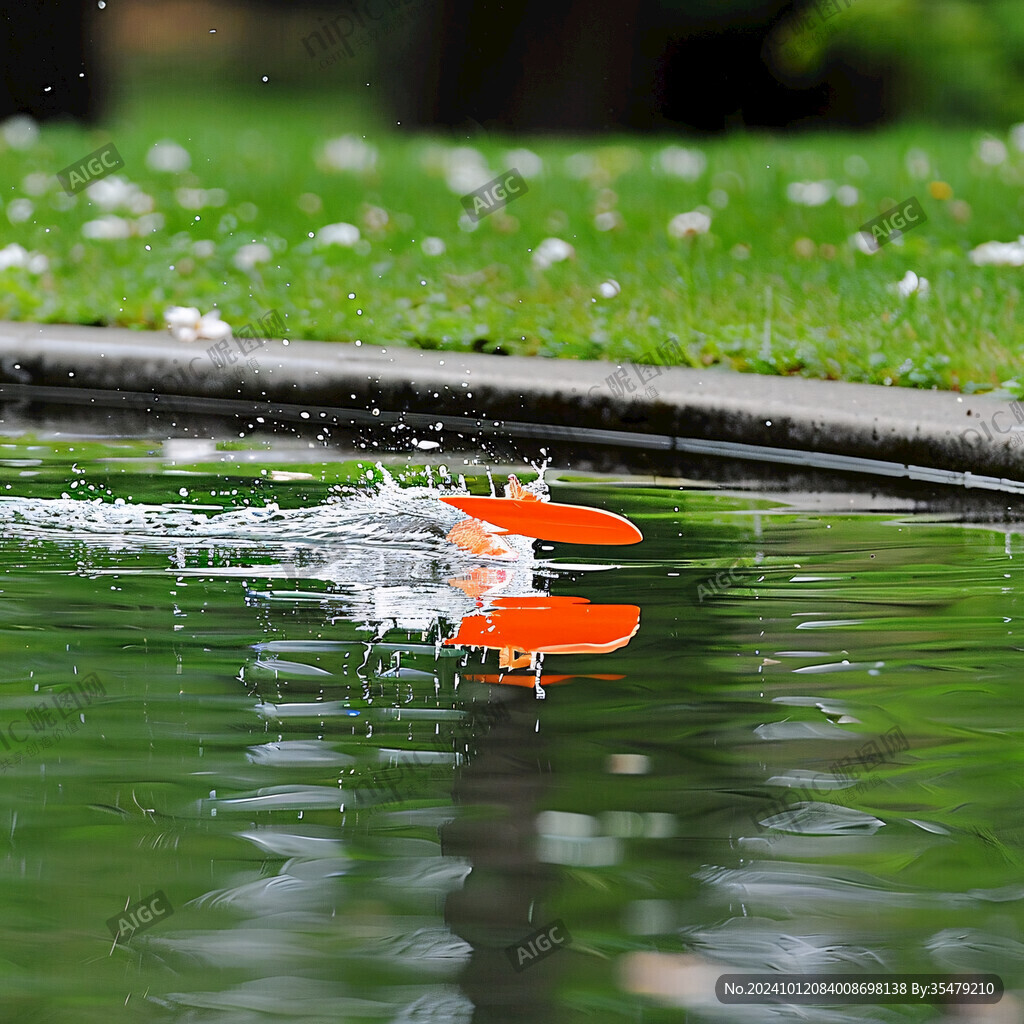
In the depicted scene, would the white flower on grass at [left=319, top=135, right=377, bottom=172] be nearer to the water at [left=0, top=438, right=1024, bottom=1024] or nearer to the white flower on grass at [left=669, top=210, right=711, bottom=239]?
the white flower on grass at [left=669, top=210, right=711, bottom=239]

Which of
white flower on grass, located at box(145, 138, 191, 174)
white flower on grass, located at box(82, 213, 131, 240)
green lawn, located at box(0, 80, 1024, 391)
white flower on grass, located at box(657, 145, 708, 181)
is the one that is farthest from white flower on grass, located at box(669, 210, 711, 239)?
white flower on grass, located at box(145, 138, 191, 174)

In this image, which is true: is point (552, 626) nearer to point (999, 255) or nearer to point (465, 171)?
point (999, 255)

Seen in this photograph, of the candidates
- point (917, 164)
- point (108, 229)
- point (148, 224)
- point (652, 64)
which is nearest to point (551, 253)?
point (148, 224)

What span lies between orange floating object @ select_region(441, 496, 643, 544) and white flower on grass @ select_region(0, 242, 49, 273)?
480cm

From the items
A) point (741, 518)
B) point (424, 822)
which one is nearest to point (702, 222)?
point (741, 518)

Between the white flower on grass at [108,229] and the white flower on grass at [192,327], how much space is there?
7.17 ft

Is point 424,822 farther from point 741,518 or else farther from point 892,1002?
point 741,518

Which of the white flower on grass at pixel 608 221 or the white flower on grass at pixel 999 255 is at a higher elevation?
the white flower on grass at pixel 608 221

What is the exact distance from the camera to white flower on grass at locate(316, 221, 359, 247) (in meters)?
8.96

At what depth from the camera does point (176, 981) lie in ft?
6.72

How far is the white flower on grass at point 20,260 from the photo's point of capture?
8.74 m

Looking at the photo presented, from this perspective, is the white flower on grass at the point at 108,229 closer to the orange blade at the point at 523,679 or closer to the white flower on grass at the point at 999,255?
the white flower on grass at the point at 999,255

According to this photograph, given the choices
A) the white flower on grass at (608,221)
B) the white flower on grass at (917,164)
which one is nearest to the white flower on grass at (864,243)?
the white flower on grass at (608,221)

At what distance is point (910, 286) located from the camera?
770 cm
